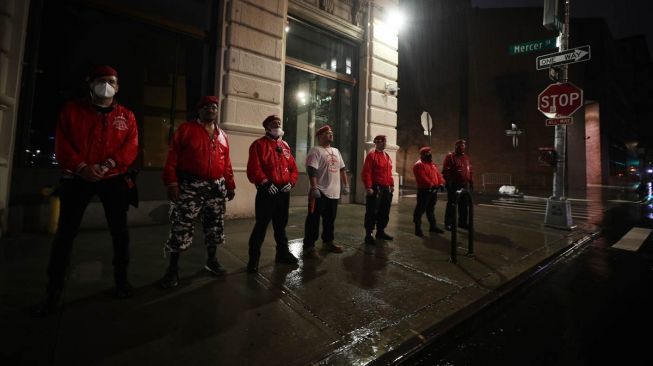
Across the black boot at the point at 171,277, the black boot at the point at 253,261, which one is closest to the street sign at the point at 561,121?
the black boot at the point at 253,261

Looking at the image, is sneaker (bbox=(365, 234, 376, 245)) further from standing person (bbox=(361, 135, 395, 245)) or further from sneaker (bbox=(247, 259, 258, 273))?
sneaker (bbox=(247, 259, 258, 273))

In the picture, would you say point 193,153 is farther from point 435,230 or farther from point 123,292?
point 435,230

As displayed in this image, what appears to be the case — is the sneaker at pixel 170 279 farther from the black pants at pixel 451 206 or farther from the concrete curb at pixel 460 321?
the black pants at pixel 451 206

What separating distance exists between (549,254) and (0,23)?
27.7 feet

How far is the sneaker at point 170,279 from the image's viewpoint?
311 centimetres

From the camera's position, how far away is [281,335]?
2365 mm

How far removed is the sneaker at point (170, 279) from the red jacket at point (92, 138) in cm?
108

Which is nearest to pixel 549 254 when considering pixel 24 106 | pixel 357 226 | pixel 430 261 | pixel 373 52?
pixel 430 261

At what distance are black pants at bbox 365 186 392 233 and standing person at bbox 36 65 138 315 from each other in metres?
3.39

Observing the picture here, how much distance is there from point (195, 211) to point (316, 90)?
20.9 feet

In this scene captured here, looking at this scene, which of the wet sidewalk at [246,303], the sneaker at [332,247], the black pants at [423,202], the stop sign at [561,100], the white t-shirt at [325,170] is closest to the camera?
the wet sidewalk at [246,303]

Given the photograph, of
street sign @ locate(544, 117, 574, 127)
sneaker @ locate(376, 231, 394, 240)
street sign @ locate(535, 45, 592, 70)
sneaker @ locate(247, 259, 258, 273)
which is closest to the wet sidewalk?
sneaker @ locate(247, 259, 258, 273)

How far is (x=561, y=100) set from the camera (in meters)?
6.99

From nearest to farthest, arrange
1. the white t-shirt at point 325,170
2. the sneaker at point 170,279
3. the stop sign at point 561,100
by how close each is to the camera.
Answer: the sneaker at point 170,279 → the white t-shirt at point 325,170 → the stop sign at point 561,100
